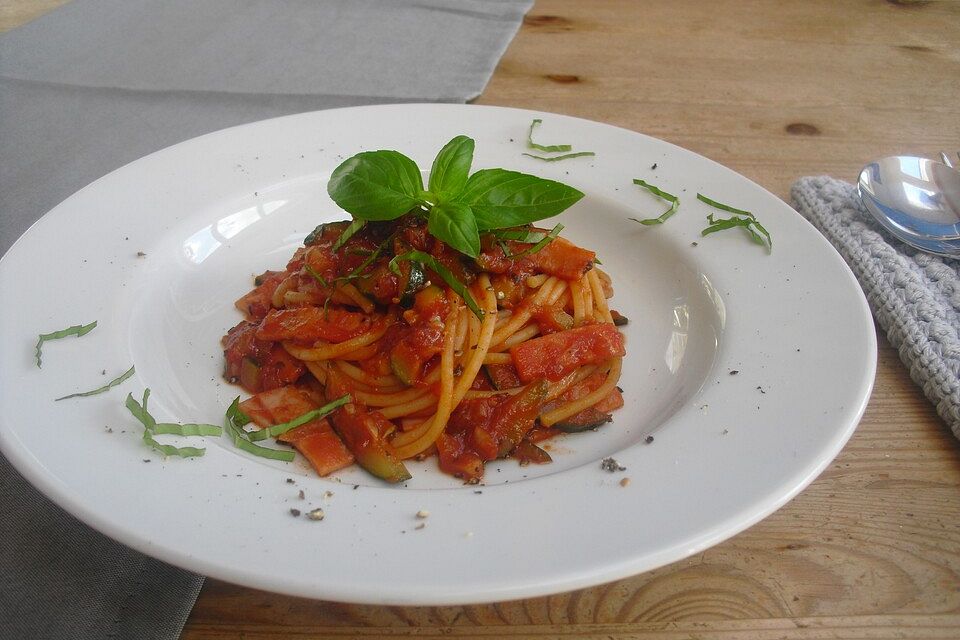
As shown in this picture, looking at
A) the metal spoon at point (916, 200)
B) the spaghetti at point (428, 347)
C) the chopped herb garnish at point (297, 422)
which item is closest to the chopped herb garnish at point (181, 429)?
the chopped herb garnish at point (297, 422)

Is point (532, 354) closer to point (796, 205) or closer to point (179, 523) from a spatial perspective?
point (179, 523)

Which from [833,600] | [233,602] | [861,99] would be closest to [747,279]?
[833,600]

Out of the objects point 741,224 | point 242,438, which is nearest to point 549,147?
point 741,224

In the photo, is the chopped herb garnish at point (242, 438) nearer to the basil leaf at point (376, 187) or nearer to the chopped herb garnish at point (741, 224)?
the basil leaf at point (376, 187)

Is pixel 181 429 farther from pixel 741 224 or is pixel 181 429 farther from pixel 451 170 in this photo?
pixel 741 224

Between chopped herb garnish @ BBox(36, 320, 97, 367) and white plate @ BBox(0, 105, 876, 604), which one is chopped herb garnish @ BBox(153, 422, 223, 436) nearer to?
white plate @ BBox(0, 105, 876, 604)

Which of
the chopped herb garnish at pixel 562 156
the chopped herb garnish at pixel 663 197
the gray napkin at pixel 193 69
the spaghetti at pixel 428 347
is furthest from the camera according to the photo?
the gray napkin at pixel 193 69
